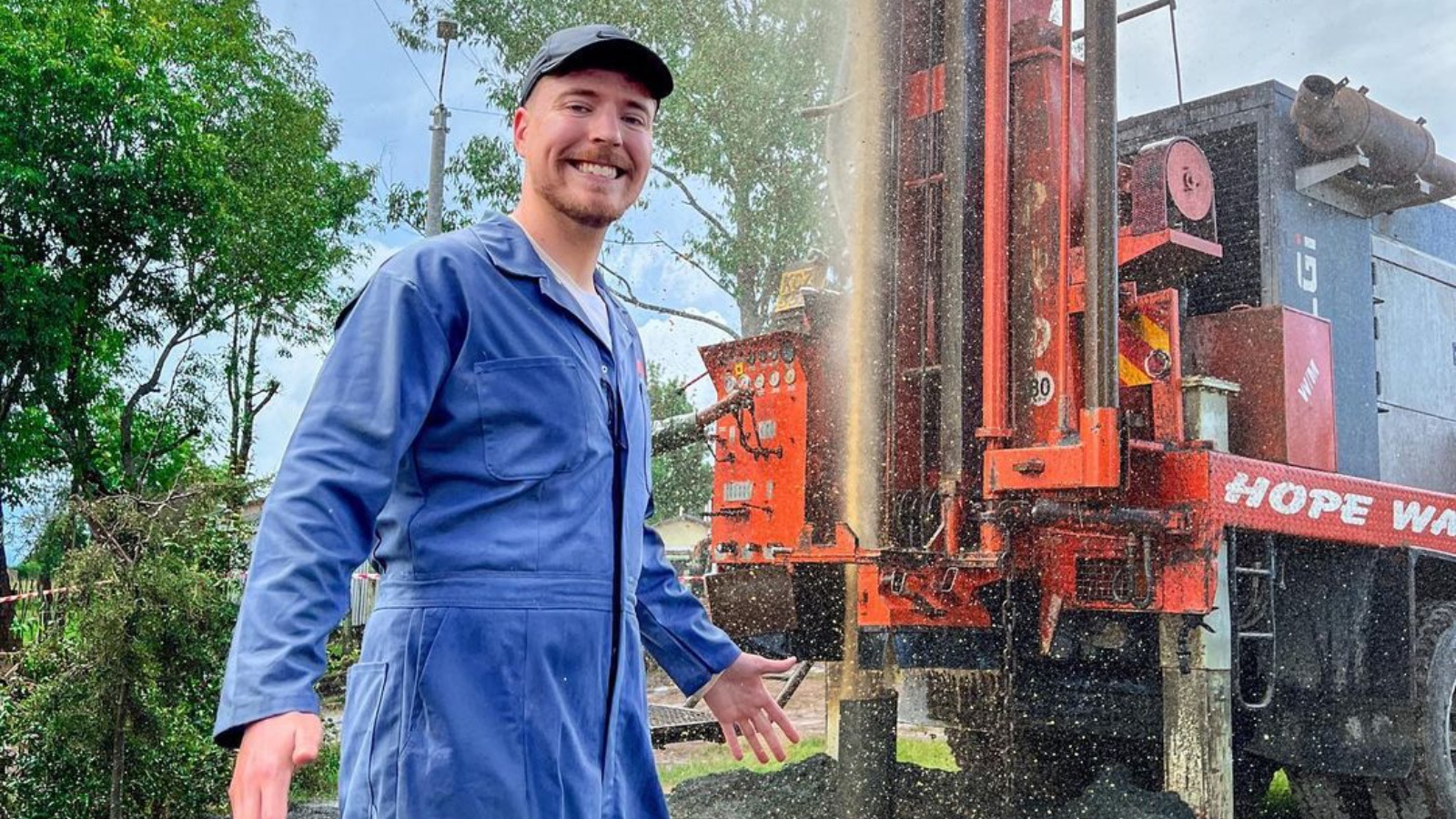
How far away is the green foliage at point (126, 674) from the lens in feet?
16.5

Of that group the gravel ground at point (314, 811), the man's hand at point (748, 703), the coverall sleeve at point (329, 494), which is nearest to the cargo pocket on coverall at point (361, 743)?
the coverall sleeve at point (329, 494)

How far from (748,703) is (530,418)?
2.34 feet

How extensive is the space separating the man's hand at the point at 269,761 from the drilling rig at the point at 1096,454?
3681 mm

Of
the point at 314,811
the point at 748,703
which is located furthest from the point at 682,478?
the point at 748,703

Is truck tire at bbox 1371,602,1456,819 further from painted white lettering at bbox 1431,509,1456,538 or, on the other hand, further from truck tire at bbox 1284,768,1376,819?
painted white lettering at bbox 1431,509,1456,538

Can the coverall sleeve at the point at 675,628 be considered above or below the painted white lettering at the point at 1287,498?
below

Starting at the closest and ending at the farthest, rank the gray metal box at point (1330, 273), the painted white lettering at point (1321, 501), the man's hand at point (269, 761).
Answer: the man's hand at point (269, 761) → the painted white lettering at point (1321, 501) → the gray metal box at point (1330, 273)

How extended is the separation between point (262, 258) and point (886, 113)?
1281cm

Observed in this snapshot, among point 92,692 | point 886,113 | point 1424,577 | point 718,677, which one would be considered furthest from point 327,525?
point 1424,577

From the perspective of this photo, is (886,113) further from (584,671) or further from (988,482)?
(584,671)

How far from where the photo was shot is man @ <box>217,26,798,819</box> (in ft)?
4.98

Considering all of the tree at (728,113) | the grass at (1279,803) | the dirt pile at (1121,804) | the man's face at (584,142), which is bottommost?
the grass at (1279,803)

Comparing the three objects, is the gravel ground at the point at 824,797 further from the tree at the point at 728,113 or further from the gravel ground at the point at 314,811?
the tree at the point at 728,113

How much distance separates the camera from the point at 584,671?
171cm
